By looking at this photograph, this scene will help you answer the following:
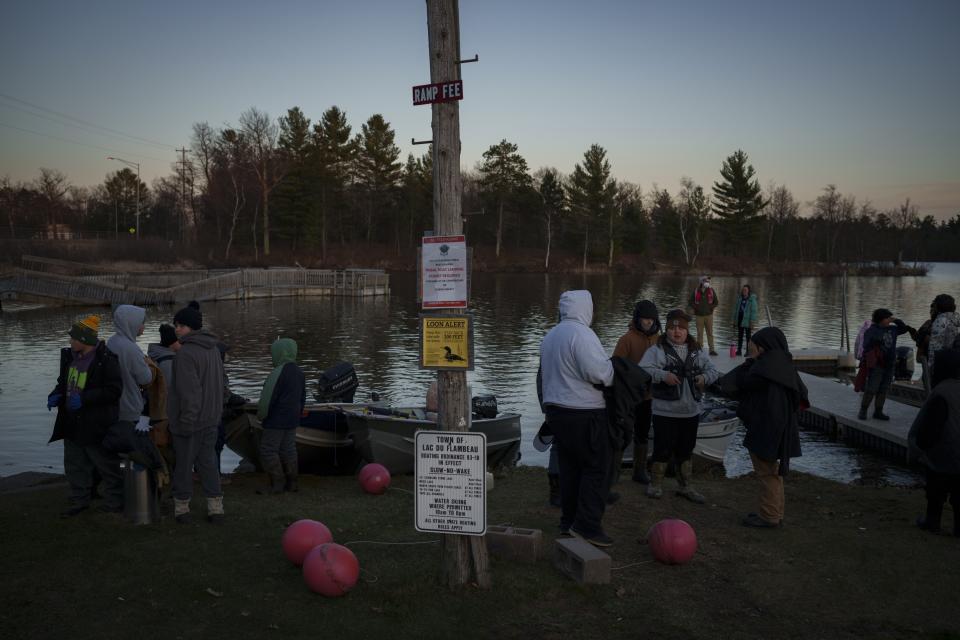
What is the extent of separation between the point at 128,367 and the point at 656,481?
5963mm

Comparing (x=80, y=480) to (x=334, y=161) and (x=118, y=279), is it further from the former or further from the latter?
(x=334, y=161)

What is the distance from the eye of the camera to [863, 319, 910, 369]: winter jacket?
13.1 m

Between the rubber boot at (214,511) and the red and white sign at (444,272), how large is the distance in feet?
11.7

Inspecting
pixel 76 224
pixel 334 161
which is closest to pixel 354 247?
pixel 334 161

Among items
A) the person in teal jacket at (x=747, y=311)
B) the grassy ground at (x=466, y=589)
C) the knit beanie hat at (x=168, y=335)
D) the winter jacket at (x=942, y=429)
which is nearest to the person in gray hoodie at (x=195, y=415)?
the grassy ground at (x=466, y=589)

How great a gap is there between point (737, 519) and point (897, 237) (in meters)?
139

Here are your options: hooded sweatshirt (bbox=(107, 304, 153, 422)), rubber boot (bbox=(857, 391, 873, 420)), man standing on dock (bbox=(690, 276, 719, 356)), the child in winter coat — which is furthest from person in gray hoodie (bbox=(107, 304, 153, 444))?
man standing on dock (bbox=(690, 276, 719, 356))

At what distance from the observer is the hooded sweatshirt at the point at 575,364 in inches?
238

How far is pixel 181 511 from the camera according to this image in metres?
7.33

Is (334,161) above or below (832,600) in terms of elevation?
above

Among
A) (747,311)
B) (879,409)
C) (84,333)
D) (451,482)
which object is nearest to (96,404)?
(84,333)

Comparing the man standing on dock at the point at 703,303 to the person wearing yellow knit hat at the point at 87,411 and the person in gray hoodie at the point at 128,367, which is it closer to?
the person in gray hoodie at the point at 128,367

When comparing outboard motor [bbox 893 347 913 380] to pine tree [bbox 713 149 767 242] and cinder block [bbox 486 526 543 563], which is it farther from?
pine tree [bbox 713 149 767 242]

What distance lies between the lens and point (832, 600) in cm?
559
